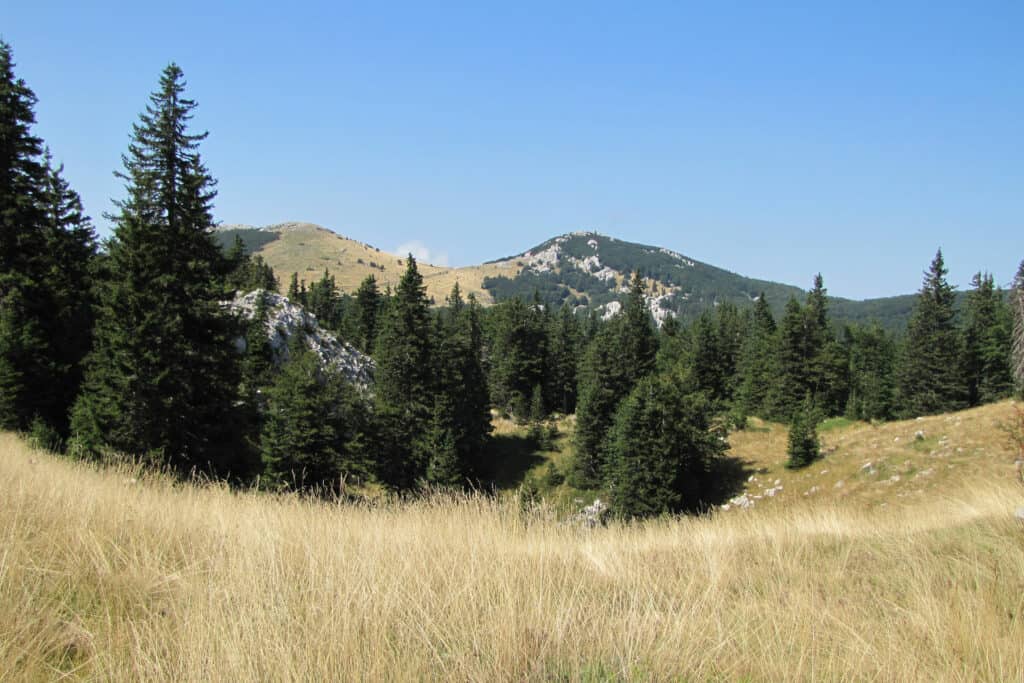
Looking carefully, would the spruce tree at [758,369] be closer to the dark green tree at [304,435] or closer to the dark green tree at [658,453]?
the dark green tree at [658,453]

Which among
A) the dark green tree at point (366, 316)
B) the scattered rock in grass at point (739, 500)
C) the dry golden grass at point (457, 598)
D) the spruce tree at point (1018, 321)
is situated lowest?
the scattered rock in grass at point (739, 500)

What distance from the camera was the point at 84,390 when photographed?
22.1m

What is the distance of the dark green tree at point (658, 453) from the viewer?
114 ft

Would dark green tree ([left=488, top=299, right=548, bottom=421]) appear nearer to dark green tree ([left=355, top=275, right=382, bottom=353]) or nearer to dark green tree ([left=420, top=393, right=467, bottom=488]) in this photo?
dark green tree ([left=355, top=275, right=382, bottom=353])

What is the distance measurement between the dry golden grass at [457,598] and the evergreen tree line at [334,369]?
6.85 feet

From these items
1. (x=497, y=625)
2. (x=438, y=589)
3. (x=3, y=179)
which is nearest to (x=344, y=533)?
(x=438, y=589)

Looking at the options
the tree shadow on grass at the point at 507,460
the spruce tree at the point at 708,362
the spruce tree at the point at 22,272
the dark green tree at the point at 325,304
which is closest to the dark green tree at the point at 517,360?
the tree shadow on grass at the point at 507,460

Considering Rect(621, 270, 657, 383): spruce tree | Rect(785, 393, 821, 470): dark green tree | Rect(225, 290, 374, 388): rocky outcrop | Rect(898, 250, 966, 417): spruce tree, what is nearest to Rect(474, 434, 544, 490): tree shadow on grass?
Rect(225, 290, 374, 388): rocky outcrop

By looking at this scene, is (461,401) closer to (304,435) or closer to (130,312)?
(304,435)

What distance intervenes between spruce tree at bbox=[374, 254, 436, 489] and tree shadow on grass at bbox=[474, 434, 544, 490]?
7.18 meters

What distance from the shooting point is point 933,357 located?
195 feet

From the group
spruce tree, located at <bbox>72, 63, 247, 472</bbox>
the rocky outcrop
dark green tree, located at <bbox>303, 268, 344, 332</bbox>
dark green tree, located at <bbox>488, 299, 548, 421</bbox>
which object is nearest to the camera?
spruce tree, located at <bbox>72, 63, 247, 472</bbox>

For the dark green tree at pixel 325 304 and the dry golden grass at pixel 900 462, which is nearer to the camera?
the dry golden grass at pixel 900 462

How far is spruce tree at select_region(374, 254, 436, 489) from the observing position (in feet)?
139
